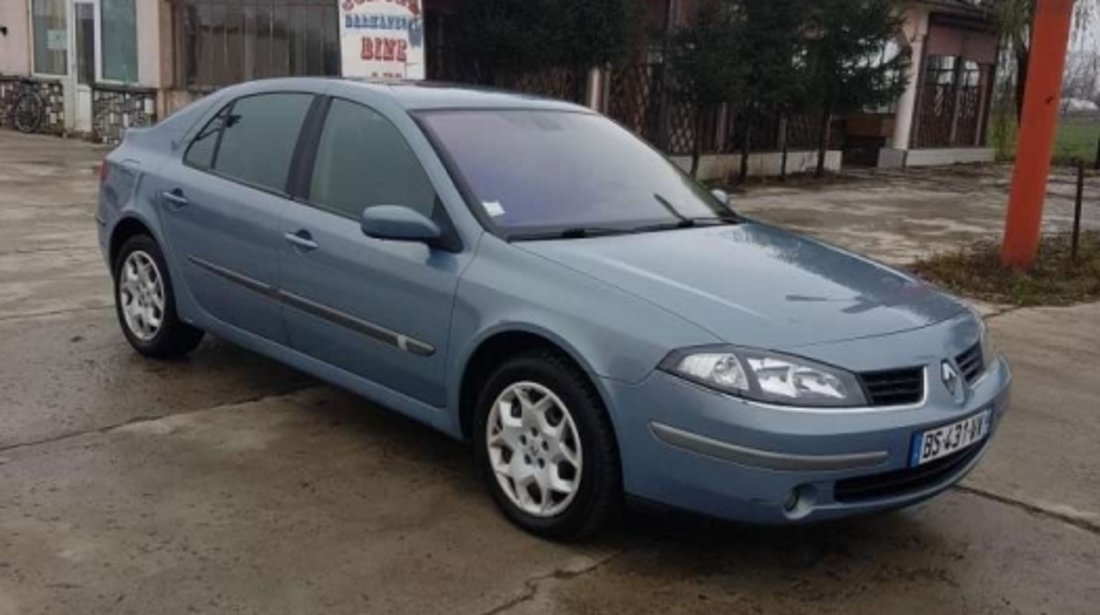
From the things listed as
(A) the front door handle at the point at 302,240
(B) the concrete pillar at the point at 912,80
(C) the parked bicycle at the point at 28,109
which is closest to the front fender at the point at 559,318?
(A) the front door handle at the point at 302,240

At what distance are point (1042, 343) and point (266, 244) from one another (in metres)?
4.90

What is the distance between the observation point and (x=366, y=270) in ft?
13.9

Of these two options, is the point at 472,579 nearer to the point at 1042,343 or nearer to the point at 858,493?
the point at 858,493

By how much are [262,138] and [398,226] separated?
4.59 ft

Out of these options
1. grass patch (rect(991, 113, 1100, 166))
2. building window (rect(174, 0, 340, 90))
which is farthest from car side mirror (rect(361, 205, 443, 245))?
grass patch (rect(991, 113, 1100, 166))

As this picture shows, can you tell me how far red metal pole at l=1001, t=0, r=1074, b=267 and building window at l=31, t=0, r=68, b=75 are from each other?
49.9ft

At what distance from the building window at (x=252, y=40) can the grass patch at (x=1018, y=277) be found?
26.3 ft

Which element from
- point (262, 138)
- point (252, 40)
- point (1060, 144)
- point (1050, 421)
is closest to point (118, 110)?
point (252, 40)

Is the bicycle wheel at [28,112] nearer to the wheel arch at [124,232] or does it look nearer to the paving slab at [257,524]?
the wheel arch at [124,232]

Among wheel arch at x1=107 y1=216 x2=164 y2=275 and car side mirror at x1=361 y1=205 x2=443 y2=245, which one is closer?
car side mirror at x1=361 y1=205 x2=443 y2=245

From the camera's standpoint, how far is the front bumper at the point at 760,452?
3.25 metres

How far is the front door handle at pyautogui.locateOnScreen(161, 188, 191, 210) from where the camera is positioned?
17.0ft

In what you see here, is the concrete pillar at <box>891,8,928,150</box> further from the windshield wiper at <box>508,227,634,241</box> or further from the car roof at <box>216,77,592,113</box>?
the windshield wiper at <box>508,227,634,241</box>

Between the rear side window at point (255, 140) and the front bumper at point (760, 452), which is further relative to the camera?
the rear side window at point (255, 140)
